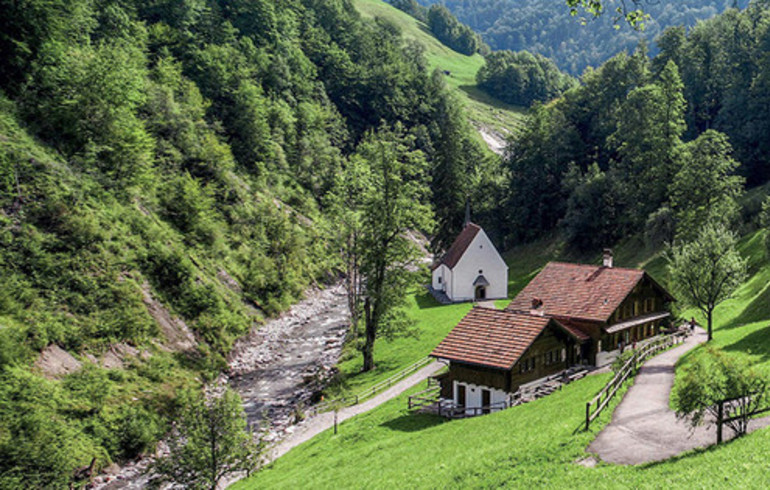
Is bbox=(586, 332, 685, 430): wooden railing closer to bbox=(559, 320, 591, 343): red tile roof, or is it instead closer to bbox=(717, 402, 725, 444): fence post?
bbox=(559, 320, 591, 343): red tile roof

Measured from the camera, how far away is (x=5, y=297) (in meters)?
31.8

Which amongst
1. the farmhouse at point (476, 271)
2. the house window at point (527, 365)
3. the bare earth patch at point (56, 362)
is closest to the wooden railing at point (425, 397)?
the house window at point (527, 365)

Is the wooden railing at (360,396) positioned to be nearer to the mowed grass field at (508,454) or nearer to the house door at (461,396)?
the mowed grass field at (508,454)

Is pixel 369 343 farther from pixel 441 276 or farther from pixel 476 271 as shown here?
pixel 441 276

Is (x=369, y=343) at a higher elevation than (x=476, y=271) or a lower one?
lower

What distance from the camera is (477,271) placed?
62.8 metres

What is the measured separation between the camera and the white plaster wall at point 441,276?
Answer: 65294 mm

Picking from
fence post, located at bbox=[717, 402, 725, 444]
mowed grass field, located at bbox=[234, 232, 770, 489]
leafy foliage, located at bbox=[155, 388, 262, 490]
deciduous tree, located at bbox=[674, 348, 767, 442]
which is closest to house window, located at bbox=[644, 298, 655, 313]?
mowed grass field, located at bbox=[234, 232, 770, 489]

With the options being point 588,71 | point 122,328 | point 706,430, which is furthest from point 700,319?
point 588,71

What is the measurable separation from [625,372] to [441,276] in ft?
131

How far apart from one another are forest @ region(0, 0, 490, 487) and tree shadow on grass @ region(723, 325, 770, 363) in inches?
877

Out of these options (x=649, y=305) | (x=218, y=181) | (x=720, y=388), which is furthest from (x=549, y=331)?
(x=218, y=181)

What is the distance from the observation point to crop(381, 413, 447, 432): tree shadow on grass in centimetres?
3011

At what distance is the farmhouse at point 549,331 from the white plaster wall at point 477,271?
63.8ft
